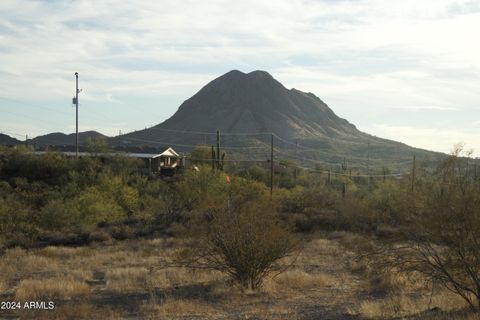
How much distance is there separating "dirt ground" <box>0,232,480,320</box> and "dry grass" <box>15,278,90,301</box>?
0.03m

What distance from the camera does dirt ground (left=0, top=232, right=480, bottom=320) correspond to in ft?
40.8

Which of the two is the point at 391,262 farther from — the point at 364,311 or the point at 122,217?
the point at 122,217

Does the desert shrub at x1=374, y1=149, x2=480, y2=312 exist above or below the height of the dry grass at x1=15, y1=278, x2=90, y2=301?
above

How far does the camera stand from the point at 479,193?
11039 millimetres

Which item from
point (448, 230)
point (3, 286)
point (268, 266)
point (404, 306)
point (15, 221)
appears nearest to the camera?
point (448, 230)

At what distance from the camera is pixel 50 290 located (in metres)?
15.2

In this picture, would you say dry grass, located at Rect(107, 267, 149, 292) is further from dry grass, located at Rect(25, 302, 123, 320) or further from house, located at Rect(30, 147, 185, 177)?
house, located at Rect(30, 147, 185, 177)

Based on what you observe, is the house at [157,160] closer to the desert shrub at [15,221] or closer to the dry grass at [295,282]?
the desert shrub at [15,221]

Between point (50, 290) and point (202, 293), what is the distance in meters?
4.21

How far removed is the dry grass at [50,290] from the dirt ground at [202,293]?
0.08ft

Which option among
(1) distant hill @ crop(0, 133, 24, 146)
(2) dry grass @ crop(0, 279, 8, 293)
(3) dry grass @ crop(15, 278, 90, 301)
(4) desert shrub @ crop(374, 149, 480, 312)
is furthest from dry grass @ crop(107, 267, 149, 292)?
(1) distant hill @ crop(0, 133, 24, 146)

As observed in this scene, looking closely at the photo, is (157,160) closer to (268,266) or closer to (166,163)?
(166,163)

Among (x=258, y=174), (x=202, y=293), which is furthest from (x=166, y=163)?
(x=202, y=293)

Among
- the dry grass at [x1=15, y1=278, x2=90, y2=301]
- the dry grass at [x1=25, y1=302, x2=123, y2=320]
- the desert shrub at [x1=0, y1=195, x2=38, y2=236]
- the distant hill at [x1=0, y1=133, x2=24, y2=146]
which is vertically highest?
the distant hill at [x1=0, y1=133, x2=24, y2=146]
